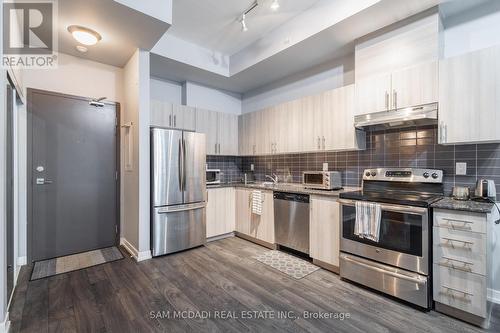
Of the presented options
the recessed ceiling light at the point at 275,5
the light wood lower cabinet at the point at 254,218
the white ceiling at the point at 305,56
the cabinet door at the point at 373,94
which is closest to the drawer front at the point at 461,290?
the cabinet door at the point at 373,94

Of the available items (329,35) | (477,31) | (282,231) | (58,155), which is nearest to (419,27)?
(477,31)

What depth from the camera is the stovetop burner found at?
2.35m

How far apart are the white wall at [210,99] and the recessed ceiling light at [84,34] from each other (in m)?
1.69

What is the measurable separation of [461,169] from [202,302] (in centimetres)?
283

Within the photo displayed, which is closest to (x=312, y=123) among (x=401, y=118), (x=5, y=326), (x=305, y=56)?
(x=305, y=56)

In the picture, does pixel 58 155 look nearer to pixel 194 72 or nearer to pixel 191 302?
pixel 194 72

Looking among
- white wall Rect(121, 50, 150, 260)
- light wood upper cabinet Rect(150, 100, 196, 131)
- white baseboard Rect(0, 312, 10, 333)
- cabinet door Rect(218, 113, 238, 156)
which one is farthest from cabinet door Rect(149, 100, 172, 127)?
white baseboard Rect(0, 312, 10, 333)

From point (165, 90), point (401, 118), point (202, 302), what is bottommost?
point (202, 302)

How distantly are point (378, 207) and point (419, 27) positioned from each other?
1879 mm

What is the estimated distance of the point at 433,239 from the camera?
205 cm

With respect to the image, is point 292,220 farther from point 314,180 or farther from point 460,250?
point 460,250

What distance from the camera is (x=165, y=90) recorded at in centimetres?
428

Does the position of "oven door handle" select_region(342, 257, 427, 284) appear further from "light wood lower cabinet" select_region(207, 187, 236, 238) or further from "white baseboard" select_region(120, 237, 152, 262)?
"white baseboard" select_region(120, 237, 152, 262)

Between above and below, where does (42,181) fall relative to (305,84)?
below
